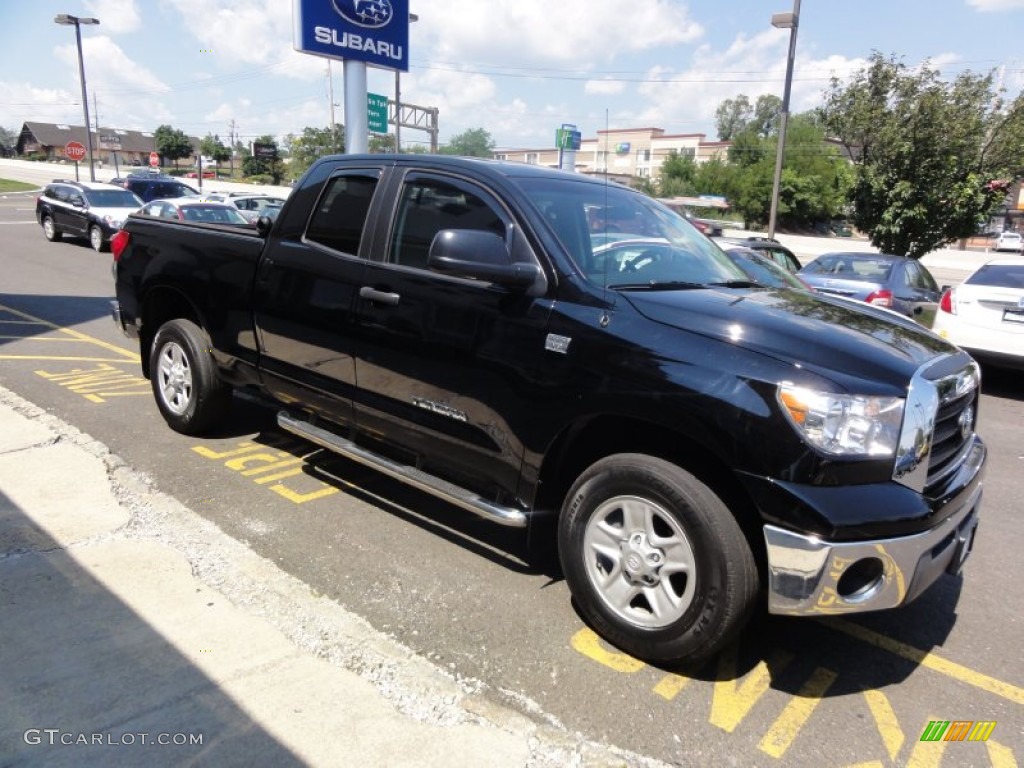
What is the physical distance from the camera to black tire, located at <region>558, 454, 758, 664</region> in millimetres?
2621

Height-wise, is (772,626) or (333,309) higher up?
(333,309)

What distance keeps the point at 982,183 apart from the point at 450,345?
47.7ft

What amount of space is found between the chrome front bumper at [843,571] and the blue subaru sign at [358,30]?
52.4 ft

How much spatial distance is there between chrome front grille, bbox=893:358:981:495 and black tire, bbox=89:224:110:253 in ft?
64.7

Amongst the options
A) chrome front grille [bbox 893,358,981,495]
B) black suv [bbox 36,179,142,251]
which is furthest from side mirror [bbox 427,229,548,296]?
black suv [bbox 36,179,142,251]

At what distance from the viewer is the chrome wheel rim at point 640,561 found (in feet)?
9.11

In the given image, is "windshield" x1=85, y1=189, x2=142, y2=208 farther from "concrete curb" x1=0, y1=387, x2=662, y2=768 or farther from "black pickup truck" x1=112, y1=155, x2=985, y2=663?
"concrete curb" x1=0, y1=387, x2=662, y2=768

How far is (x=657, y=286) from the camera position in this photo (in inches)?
127

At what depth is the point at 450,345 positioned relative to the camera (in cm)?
336

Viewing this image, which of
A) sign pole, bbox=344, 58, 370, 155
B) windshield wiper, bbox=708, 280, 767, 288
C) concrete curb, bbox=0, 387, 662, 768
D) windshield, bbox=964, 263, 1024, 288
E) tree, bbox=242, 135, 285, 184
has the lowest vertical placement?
concrete curb, bbox=0, 387, 662, 768

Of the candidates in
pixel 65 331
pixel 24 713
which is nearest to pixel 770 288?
pixel 24 713

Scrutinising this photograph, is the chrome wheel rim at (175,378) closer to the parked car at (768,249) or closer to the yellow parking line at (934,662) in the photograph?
the yellow parking line at (934,662)

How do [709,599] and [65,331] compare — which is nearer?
[709,599]

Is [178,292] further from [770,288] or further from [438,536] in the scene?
[770,288]
